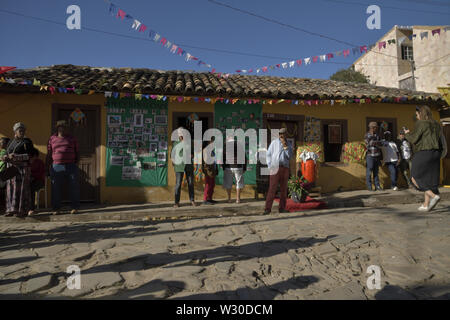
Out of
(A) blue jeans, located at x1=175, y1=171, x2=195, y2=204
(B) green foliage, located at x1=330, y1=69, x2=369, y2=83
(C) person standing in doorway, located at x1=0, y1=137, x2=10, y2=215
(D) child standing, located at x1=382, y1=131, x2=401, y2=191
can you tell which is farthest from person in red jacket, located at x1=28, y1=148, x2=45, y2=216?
(B) green foliage, located at x1=330, y1=69, x2=369, y2=83

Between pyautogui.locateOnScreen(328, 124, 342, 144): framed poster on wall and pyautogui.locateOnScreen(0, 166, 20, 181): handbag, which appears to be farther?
pyautogui.locateOnScreen(328, 124, 342, 144): framed poster on wall

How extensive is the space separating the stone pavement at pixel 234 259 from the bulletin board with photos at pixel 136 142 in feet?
9.20

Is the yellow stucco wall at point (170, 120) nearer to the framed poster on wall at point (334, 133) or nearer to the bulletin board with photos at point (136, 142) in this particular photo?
the bulletin board with photos at point (136, 142)

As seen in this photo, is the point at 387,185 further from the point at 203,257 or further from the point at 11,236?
the point at 11,236

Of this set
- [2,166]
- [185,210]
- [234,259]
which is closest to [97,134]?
[2,166]

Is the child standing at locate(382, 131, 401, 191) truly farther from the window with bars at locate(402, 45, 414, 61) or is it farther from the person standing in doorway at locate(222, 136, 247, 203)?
the window with bars at locate(402, 45, 414, 61)

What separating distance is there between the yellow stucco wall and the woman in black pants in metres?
3.99

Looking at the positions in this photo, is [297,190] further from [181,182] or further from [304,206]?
[181,182]

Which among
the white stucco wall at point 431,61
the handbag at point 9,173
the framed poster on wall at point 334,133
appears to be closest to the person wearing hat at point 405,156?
the framed poster on wall at point 334,133

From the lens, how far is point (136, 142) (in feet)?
25.8

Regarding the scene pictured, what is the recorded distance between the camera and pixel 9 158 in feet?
16.9

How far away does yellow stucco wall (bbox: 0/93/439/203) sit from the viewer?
23.9ft

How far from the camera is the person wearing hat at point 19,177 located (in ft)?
17.3
